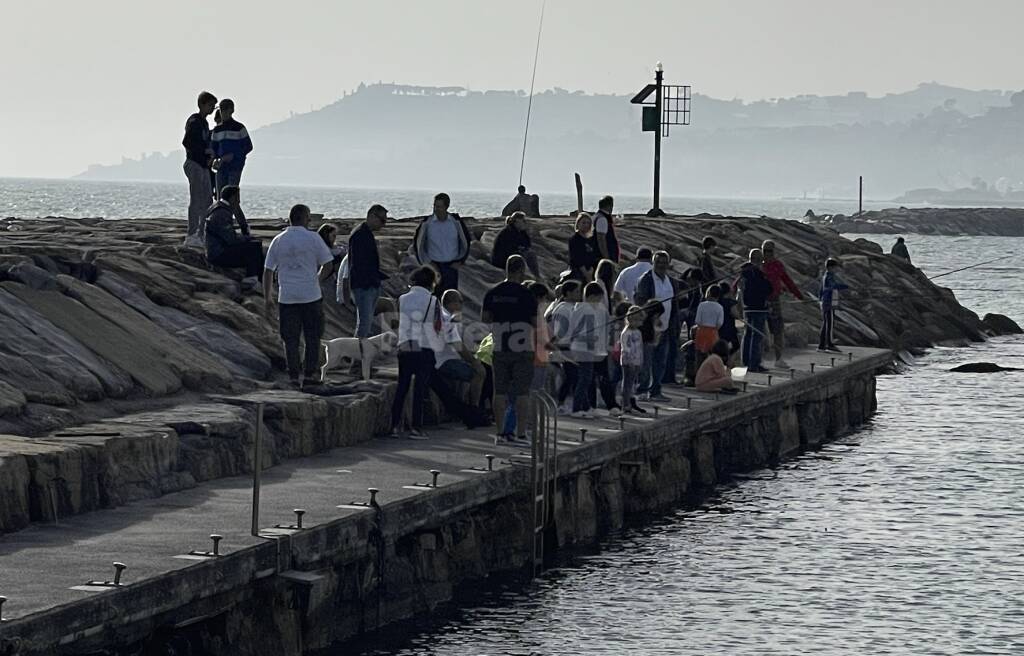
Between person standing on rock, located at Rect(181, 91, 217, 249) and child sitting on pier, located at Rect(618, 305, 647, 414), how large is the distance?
16.5ft

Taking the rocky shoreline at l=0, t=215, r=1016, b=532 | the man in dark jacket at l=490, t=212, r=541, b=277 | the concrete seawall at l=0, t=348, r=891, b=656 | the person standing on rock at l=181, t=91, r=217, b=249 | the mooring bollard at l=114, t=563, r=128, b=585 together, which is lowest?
the concrete seawall at l=0, t=348, r=891, b=656

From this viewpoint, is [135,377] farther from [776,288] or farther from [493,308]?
[776,288]

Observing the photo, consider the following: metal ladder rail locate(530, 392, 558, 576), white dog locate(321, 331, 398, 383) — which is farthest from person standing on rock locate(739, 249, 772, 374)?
metal ladder rail locate(530, 392, 558, 576)

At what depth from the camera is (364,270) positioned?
17734mm

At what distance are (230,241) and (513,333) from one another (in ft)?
14.0

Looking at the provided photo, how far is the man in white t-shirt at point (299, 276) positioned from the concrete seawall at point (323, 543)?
4.06 feet

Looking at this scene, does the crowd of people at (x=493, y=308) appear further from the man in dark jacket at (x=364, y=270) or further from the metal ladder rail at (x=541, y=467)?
the metal ladder rail at (x=541, y=467)

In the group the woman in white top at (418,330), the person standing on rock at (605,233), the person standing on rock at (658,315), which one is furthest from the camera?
the person standing on rock at (605,233)

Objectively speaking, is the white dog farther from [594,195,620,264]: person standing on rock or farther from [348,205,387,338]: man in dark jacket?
[594,195,620,264]: person standing on rock

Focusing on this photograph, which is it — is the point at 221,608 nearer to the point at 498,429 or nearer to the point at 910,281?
the point at 498,429

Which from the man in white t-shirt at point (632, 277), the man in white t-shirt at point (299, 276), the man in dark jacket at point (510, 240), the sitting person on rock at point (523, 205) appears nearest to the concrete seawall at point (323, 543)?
the man in white t-shirt at point (299, 276)

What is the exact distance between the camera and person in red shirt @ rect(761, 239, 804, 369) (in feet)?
79.2

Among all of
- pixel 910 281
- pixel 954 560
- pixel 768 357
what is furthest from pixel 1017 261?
pixel 954 560

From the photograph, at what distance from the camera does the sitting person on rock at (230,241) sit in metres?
18.7
